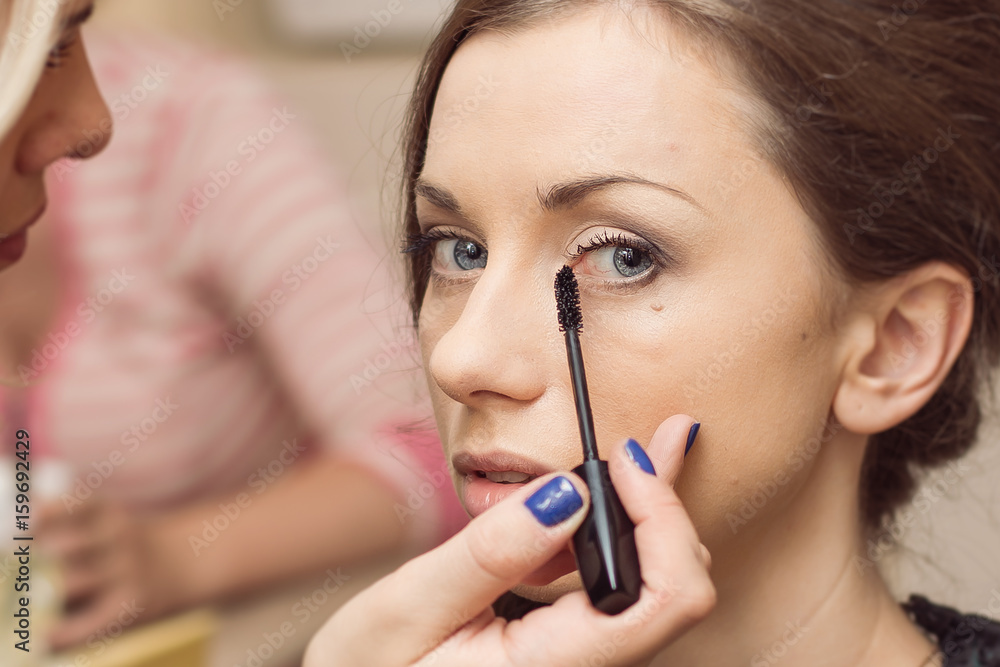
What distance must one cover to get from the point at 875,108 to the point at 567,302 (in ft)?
0.88

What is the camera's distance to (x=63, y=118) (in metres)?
0.84

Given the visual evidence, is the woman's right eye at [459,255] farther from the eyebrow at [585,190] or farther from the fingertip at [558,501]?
the fingertip at [558,501]

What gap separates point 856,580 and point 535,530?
36 cm

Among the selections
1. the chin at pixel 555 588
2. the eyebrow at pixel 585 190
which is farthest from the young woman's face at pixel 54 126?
the chin at pixel 555 588

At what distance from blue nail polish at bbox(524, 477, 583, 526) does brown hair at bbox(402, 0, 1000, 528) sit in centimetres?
28

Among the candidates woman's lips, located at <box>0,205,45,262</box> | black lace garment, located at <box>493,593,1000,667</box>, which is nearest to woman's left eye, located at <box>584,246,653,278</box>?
black lace garment, located at <box>493,593,1000,667</box>

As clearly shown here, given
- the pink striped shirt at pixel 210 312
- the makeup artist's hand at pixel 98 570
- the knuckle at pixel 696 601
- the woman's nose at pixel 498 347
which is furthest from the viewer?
the pink striped shirt at pixel 210 312

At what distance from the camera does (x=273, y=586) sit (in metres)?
1.17

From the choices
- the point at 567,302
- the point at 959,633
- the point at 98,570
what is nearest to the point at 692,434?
the point at 567,302

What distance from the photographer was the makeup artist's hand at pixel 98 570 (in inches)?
41.0

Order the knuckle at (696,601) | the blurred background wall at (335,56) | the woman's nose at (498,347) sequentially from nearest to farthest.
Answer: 1. the knuckle at (696,601)
2. the woman's nose at (498,347)
3. the blurred background wall at (335,56)

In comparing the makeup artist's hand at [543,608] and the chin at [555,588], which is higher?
the makeup artist's hand at [543,608]

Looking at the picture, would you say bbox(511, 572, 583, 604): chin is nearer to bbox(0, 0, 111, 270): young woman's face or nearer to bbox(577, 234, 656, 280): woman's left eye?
bbox(577, 234, 656, 280): woman's left eye

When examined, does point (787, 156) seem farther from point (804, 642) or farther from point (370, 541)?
point (370, 541)
